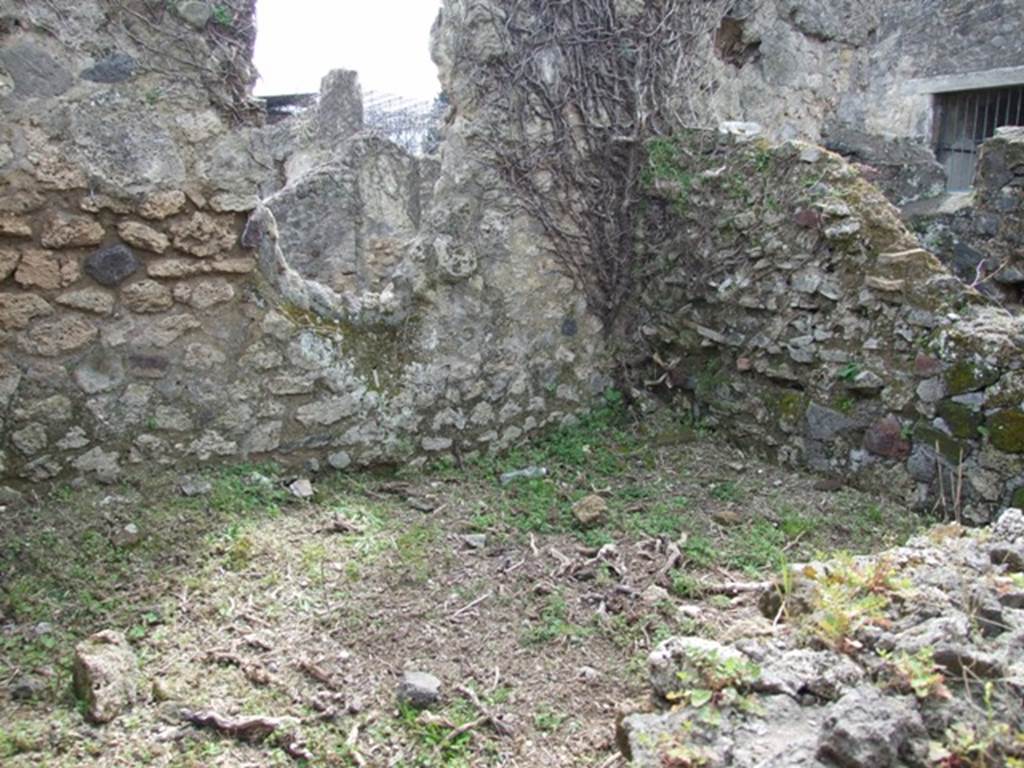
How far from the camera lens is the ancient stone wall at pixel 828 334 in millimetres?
3594

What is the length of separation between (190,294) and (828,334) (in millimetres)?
2782

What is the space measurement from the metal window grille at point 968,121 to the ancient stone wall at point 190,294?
8.30 meters

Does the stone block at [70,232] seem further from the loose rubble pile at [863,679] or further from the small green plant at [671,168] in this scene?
the small green plant at [671,168]

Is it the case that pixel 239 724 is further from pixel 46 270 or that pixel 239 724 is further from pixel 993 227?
pixel 993 227

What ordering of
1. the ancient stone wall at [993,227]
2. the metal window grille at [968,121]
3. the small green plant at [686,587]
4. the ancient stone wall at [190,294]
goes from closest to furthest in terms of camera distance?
the small green plant at [686,587] → the ancient stone wall at [190,294] → the ancient stone wall at [993,227] → the metal window grille at [968,121]

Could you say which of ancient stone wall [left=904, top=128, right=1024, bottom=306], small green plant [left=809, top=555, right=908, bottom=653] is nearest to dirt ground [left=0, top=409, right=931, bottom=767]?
small green plant [left=809, top=555, right=908, bottom=653]

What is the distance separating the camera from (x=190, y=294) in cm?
354

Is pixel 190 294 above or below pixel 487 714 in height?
above

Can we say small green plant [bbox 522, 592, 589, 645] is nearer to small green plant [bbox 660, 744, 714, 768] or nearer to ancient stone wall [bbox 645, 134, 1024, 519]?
small green plant [bbox 660, 744, 714, 768]

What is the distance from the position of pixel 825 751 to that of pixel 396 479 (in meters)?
2.69

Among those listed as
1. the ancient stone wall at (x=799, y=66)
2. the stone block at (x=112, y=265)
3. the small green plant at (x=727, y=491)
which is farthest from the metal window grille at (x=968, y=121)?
the stone block at (x=112, y=265)

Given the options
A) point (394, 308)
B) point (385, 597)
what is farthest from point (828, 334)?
point (385, 597)

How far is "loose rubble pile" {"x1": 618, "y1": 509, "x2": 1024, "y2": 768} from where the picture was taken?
165 cm

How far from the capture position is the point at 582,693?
2.57 meters
